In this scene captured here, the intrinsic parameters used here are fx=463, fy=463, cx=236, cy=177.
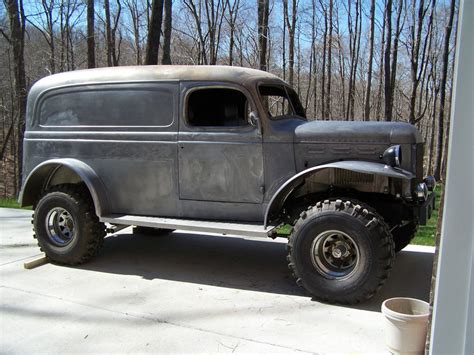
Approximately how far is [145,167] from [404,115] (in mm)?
28333

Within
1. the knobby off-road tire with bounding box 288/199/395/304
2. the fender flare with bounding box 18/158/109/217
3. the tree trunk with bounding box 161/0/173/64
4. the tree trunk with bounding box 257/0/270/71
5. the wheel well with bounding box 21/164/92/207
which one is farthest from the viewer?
the tree trunk with bounding box 257/0/270/71

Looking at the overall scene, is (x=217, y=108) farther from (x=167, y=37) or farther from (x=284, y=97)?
(x=167, y=37)

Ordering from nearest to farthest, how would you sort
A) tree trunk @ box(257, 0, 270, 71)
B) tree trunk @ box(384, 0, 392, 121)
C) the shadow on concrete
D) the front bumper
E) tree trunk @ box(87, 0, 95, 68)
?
the front bumper
the shadow on concrete
tree trunk @ box(384, 0, 392, 121)
tree trunk @ box(257, 0, 270, 71)
tree trunk @ box(87, 0, 95, 68)

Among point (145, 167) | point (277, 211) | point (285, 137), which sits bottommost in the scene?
point (277, 211)

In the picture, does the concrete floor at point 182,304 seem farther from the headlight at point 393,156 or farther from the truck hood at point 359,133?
the truck hood at point 359,133

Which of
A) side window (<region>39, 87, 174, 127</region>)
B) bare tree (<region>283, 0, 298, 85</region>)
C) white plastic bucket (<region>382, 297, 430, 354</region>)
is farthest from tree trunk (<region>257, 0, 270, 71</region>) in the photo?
white plastic bucket (<region>382, 297, 430, 354</region>)

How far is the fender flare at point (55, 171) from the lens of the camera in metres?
4.96

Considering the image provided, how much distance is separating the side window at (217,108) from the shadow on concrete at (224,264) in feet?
5.25

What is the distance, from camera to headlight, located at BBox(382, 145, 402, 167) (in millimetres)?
3941

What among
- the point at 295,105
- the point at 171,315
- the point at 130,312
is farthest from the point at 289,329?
the point at 295,105

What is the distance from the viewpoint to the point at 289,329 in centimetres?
359

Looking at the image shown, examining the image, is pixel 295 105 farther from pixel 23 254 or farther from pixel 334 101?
pixel 334 101

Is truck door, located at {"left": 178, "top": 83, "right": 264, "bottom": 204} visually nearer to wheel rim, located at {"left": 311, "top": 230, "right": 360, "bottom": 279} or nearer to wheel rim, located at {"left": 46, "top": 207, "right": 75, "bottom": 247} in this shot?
wheel rim, located at {"left": 311, "top": 230, "right": 360, "bottom": 279}

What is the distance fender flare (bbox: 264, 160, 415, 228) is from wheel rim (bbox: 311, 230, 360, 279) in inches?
21.3
